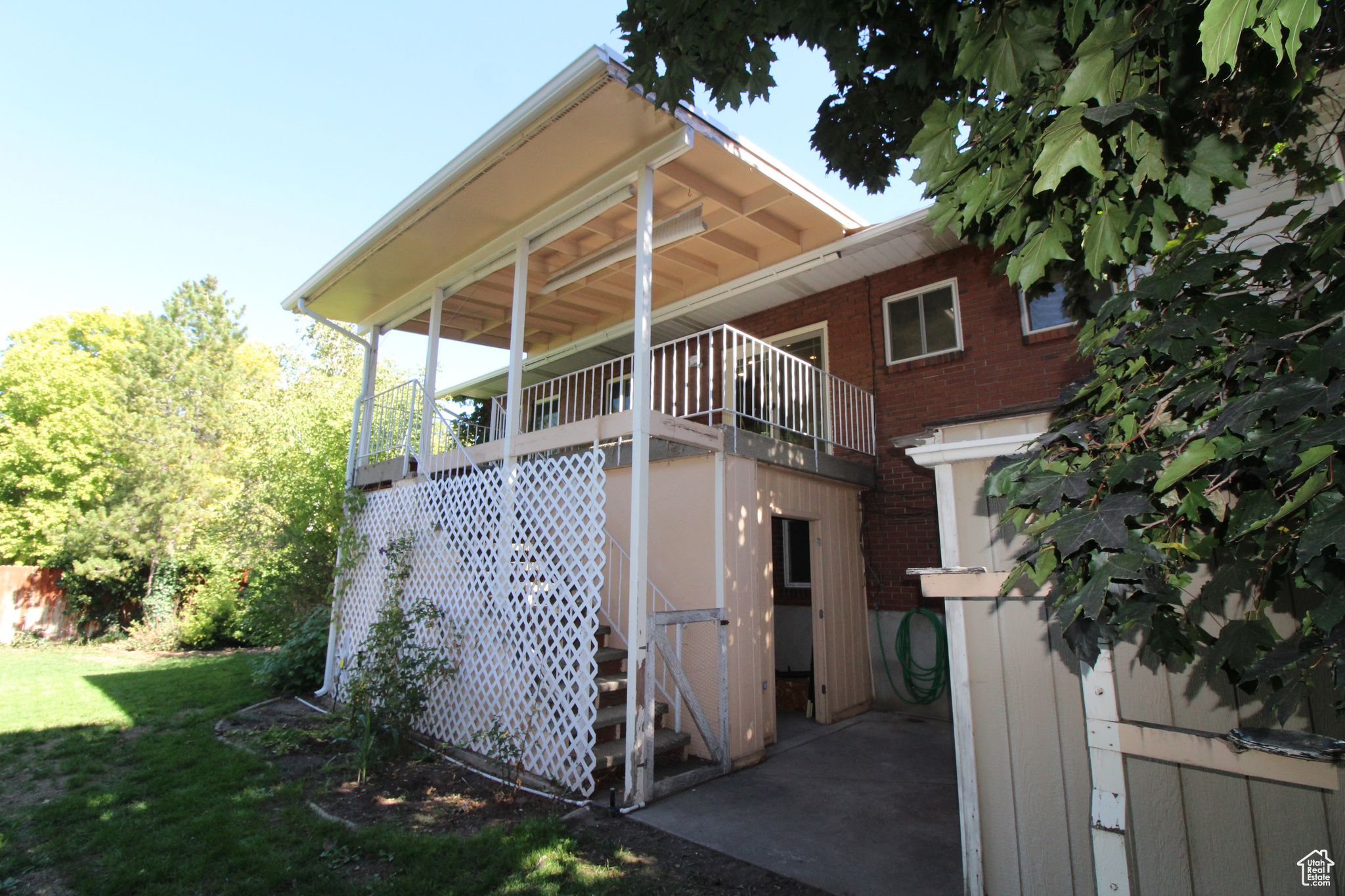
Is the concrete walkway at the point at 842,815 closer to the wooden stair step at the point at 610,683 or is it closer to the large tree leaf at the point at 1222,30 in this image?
the wooden stair step at the point at 610,683

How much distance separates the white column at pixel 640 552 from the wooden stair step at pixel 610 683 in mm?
203

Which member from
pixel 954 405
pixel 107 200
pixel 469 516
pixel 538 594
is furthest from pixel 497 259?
pixel 107 200

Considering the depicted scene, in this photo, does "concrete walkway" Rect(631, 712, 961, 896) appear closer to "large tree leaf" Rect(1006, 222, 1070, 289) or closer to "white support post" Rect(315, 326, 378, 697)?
"large tree leaf" Rect(1006, 222, 1070, 289)

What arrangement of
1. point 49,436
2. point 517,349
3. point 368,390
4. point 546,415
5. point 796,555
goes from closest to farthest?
1. point 517,349
2. point 796,555
3. point 368,390
4. point 546,415
5. point 49,436

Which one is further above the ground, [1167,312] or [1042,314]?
[1042,314]

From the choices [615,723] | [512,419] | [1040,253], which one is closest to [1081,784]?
[1040,253]

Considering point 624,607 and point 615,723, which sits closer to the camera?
point 615,723

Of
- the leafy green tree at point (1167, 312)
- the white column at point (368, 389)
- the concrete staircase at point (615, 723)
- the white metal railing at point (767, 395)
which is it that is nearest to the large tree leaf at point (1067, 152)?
the leafy green tree at point (1167, 312)

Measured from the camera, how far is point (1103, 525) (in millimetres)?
1434

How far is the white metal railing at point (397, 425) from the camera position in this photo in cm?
767

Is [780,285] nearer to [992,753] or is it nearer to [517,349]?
[517,349]

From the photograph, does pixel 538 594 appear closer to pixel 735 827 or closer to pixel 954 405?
pixel 735 827

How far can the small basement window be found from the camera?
27.5 feet

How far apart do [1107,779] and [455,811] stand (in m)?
4.09
